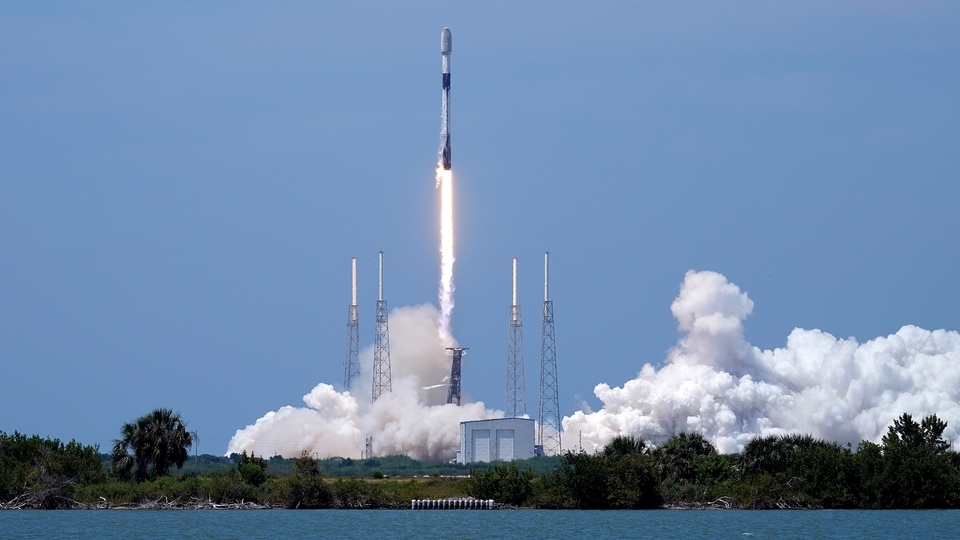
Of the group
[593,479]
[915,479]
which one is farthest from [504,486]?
[915,479]

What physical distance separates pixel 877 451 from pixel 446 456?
38.6 metres

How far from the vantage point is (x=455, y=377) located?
130 m

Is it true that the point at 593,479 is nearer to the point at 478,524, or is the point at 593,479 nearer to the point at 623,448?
the point at 623,448

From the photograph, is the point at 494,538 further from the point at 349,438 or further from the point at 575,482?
the point at 349,438

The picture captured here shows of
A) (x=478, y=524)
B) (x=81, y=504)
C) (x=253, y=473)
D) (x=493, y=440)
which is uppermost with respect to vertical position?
(x=493, y=440)

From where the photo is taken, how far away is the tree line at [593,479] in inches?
3760

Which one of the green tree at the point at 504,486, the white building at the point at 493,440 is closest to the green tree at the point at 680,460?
the green tree at the point at 504,486

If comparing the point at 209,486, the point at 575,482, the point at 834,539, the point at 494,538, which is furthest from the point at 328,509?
the point at 834,539

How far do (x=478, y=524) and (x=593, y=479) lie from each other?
285 inches

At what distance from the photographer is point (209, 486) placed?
98.6m

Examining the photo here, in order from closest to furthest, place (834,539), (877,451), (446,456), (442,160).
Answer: (834,539) → (877,451) → (442,160) → (446,456)

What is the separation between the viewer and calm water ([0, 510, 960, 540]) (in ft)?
277

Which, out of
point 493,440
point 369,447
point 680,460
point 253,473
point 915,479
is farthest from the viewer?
point 369,447

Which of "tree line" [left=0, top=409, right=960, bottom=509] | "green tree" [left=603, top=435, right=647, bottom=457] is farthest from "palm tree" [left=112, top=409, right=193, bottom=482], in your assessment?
"green tree" [left=603, top=435, right=647, bottom=457]
